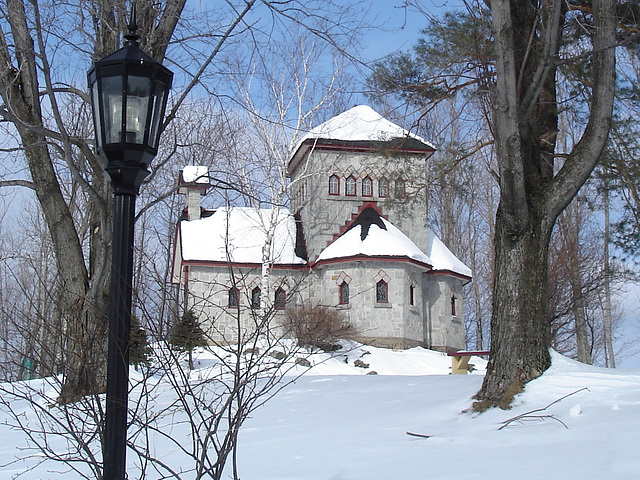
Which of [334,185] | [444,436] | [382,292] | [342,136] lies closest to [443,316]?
[382,292]

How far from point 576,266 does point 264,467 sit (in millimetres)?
18509

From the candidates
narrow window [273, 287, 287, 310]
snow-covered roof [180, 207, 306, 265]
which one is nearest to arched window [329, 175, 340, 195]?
snow-covered roof [180, 207, 306, 265]

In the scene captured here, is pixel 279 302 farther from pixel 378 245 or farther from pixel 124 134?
pixel 378 245

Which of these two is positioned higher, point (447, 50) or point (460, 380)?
point (447, 50)

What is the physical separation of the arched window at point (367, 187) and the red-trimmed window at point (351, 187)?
36cm

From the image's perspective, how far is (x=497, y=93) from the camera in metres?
7.39

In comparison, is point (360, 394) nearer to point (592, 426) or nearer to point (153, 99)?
point (592, 426)

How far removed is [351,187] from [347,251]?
312 cm

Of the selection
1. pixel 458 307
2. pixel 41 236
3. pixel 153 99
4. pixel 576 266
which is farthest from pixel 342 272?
pixel 153 99

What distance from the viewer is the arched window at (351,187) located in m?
26.4

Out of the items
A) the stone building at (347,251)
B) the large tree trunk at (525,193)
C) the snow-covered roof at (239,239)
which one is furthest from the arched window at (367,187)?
the large tree trunk at (525,193)

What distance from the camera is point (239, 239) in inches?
1068

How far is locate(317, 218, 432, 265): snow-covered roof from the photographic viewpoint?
24.2m

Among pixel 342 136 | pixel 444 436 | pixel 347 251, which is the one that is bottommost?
pixel 444 436
